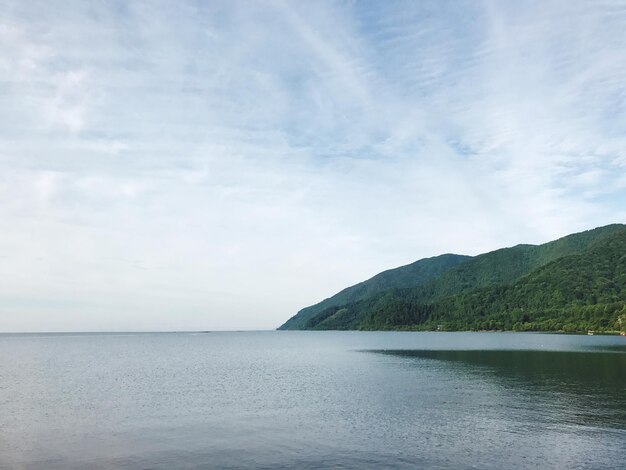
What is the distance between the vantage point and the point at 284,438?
5569cm

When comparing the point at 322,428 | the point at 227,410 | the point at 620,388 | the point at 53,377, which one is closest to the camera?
the point at 322,428

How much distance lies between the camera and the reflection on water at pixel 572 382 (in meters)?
66.1

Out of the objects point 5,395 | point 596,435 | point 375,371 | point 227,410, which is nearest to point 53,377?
point 5,395

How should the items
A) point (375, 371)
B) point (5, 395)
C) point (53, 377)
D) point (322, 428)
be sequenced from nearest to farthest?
1. point (322, 428)
2. point (5, 395)
3. point (53, 377)
4. point (375, 371)

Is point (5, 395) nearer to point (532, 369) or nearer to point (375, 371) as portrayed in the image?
point (375, 371)

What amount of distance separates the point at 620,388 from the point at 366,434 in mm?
56095

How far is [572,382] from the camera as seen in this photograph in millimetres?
96500

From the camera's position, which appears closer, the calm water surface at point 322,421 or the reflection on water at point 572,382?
the calm water surface at point 322,421

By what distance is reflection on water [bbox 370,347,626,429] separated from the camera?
6606 centimetres

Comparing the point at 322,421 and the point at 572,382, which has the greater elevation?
the point at 572,382

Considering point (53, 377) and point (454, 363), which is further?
point (454, 363)

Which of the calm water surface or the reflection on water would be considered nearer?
the calm water surface

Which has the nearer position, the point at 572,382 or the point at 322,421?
the point at 322,421

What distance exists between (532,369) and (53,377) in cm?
11957
